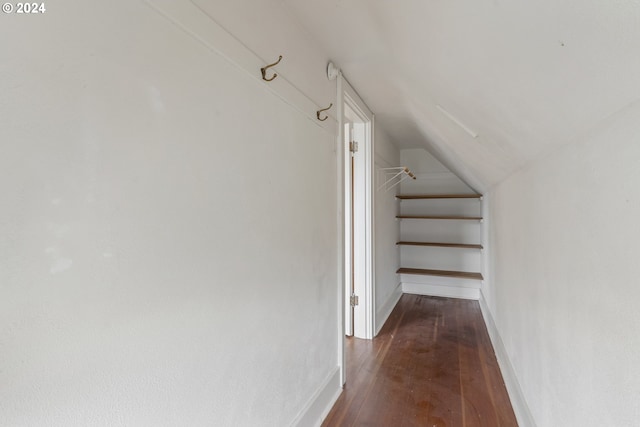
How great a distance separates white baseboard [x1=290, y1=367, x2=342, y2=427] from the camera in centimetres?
158

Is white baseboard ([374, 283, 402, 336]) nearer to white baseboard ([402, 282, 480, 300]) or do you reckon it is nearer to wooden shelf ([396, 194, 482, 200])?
white baseboard ([402, 282, 480, 300])

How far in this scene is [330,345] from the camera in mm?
1939

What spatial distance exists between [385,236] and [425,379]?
63.8 inches

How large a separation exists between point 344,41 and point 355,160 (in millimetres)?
1303

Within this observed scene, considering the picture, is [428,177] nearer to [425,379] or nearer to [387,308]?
[387,308]

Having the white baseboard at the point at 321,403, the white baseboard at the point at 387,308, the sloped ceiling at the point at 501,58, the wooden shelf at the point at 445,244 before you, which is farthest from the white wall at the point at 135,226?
the wooden shelf at the point at 445,244

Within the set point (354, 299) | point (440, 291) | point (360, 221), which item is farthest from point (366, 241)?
point (440, 291)

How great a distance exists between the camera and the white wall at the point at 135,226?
22.9 inches

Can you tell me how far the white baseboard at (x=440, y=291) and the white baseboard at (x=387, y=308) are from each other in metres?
0.20

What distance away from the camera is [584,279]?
0.94 metres

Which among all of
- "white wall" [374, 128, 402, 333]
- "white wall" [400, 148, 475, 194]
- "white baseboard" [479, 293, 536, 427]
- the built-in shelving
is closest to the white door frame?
"white wall" [374, 128, 402, 333]

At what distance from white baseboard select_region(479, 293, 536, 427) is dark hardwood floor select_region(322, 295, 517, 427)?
0.16 ft

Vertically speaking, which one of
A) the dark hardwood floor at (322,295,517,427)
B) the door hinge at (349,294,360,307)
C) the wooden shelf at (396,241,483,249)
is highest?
the wooden shelf at (396,241,483,249)

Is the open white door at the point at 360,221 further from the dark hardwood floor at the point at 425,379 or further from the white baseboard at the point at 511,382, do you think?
the white baseboard at the point at 511,382
